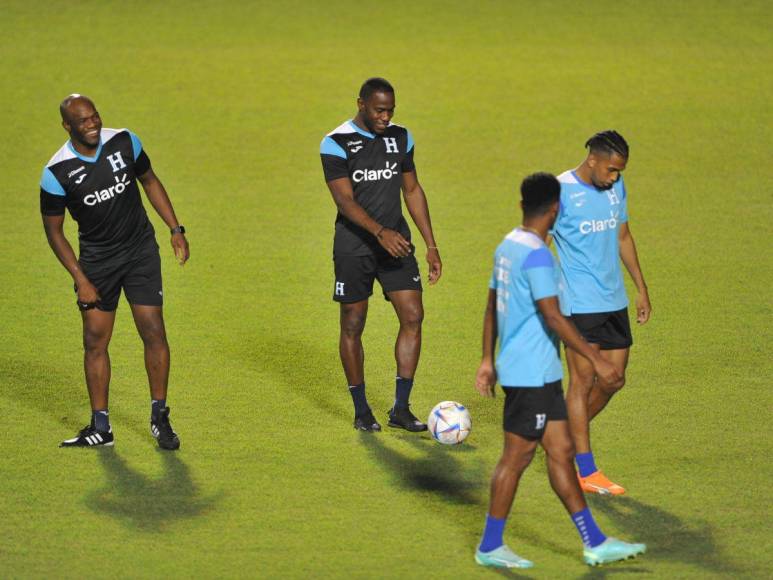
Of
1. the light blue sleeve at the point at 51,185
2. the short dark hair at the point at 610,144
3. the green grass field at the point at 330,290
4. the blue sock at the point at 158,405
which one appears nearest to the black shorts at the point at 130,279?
the light blue sleeve at the point at 51,185

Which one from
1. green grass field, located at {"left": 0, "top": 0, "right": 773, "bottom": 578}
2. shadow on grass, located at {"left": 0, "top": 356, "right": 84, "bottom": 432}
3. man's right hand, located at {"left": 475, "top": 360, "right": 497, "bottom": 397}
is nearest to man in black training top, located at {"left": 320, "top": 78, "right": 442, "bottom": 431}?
green grass field, located at {"left": 0, "top": 0, "right": 773, "bottom": 578}

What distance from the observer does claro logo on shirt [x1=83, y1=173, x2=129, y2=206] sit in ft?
28.8

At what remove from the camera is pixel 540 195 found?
6.81m

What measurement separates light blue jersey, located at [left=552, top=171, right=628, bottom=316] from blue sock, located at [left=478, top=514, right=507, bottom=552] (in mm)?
1605

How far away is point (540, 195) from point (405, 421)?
303cm

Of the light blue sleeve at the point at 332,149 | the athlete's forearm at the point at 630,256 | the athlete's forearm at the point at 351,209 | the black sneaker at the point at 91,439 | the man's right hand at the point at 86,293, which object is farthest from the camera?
the light blue sleeve at the point at 332,149

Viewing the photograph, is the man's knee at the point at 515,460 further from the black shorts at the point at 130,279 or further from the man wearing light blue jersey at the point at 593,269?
the black shorts at the point at 130,279

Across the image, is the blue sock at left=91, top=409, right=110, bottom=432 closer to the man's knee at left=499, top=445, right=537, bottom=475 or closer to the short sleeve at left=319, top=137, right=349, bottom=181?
the short sleeve at left=319, top=137, right=349, bottom=181

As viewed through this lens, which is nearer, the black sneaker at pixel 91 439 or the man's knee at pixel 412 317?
the black sneaker at pixel 91 439

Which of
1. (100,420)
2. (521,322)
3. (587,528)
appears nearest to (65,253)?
(100,420)

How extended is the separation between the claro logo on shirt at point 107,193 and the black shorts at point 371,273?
5.23 feet

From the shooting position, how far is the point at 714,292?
12.6 metres

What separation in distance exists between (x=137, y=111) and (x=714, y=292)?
957 centimetres

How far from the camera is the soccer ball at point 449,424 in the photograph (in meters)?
8.89
